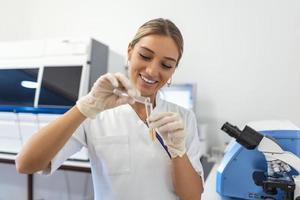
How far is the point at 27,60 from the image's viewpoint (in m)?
2.08

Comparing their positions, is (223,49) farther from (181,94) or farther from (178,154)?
(178,154)

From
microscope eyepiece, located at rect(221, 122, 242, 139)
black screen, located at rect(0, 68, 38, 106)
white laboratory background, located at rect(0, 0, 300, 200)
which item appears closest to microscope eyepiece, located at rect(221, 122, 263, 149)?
microscope eyepiece, located at rect(221, 122, 242, 139)

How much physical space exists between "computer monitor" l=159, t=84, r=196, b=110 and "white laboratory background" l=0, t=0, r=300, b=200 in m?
0.16

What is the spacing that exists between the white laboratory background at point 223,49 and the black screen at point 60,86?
584 millimetres

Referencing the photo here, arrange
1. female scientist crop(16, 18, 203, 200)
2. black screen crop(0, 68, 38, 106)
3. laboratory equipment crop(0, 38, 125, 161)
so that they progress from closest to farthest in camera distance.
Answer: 1. female scientist crop(16, 18, 203, 200)
2. laboratory equipment crop(0, 38, 125, 161)
3. black screen crop(0, 68, 38, 106)

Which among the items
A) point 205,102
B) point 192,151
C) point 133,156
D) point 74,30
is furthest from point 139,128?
point 74,30

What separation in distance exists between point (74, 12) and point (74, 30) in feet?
0.57

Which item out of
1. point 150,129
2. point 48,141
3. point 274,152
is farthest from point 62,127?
point 274,152

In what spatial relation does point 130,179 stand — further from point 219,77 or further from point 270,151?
point 219,77

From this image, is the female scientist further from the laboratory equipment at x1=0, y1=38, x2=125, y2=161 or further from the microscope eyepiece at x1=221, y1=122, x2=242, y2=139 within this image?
the laboratory equipment at x1=0, y1=38, x2=125, y2=161

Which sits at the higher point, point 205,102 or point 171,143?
point 171,143

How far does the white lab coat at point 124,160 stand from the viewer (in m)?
0.87

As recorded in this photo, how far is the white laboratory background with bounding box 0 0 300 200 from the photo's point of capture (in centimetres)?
194

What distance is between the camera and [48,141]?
2.33 feet
